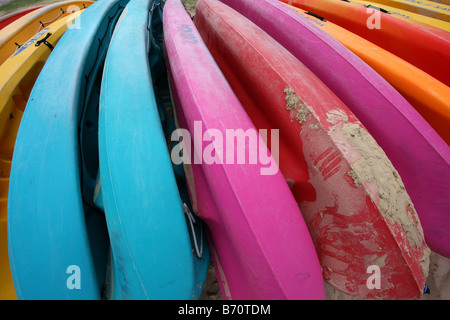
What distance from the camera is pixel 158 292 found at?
28.0 inches

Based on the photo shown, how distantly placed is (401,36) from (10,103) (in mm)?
2301

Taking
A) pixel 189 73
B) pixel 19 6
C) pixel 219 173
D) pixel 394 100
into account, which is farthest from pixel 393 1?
pixel 19 6

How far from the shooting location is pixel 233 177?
2.21 ft

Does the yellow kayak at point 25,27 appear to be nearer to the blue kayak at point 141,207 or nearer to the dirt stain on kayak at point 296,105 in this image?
the blue kayak at point 141,207

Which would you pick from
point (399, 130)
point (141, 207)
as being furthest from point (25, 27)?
point (399, 130)

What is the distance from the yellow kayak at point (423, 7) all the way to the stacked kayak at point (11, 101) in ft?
9.73

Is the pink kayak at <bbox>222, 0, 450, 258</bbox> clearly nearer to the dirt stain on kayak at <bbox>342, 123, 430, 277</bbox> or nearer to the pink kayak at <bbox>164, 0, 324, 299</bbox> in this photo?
the dirt stain on kayak at <bbox>342, 123, 430, 277</bbox>

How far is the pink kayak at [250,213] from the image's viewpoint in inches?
25.9

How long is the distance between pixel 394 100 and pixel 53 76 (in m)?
1.51

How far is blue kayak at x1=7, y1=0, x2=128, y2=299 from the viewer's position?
74 cm

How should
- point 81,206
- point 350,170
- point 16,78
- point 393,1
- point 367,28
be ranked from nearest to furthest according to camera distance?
1. point 350,170
2. point 81,206
3. point 16,78
4. point 367,28
5. point 393,1

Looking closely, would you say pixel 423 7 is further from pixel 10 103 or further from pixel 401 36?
pixel 10 103

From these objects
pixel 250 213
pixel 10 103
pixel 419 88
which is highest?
pixel 10 103

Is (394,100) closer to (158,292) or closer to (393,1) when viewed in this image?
(158,292)
